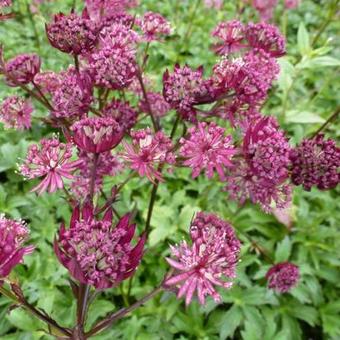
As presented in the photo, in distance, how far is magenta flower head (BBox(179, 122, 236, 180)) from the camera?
1364 mm

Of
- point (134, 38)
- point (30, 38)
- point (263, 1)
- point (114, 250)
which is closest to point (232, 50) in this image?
point (134, 38)

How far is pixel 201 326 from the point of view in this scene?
7.41 feet

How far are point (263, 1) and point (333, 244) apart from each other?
A: 1.94m

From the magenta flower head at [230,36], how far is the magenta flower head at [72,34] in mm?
576

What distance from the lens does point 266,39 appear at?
1810mm

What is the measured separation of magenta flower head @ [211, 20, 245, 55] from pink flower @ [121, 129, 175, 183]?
634 mm

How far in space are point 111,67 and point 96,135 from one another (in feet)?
0.93

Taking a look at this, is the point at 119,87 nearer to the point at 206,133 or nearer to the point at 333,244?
the point at 206,133

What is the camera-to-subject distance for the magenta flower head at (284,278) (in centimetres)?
213

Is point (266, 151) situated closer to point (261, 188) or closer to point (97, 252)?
point (261, 188)

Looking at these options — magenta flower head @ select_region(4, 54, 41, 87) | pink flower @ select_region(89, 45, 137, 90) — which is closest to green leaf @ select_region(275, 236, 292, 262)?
pink flower @ select_region(89, 45, 137, 90)

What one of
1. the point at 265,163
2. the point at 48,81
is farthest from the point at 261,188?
the point at 48,81

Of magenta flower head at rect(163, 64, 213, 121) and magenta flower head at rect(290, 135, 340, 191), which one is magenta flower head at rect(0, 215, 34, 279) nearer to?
magenta flower head at rect(163, 64, 213, 121)

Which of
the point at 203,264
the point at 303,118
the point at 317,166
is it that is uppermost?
the point at 317,166
